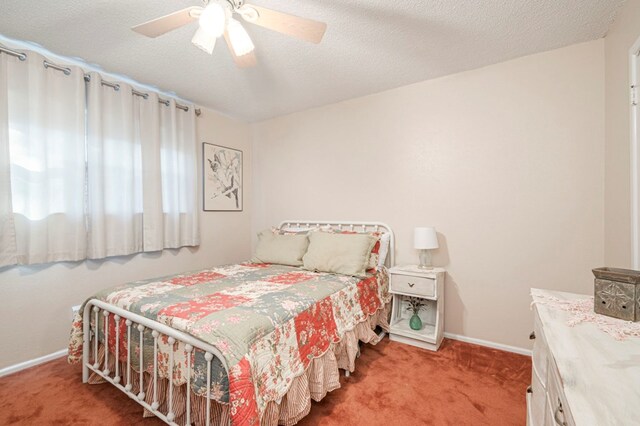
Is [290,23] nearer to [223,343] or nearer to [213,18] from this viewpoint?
[213,18]

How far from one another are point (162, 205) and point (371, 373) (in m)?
2.63

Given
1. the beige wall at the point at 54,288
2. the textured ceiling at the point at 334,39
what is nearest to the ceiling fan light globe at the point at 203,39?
the textured ceiling at the point at 334,39

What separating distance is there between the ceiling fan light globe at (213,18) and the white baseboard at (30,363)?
2.85 metres

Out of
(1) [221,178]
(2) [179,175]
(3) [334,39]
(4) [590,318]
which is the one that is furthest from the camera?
(1) [221,178]

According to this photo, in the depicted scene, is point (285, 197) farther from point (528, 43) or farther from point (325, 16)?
point (528, 43)

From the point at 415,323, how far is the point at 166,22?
9.79ft

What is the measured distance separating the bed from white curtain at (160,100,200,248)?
3.27 ft

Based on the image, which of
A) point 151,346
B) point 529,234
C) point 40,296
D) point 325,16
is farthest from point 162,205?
point 529,234

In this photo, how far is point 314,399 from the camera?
67.7 inches

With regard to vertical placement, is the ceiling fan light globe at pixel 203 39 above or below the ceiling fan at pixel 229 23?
below

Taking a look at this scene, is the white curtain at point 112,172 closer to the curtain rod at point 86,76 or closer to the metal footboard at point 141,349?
the curtain rod at point 86,76

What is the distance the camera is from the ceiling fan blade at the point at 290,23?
150 centimetres

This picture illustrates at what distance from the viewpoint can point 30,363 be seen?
2.21 metres

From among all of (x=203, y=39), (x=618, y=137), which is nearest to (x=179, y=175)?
(x=203, y=39)
